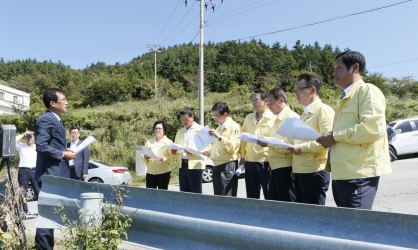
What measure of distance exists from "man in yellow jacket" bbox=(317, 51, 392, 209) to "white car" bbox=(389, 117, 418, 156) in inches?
540

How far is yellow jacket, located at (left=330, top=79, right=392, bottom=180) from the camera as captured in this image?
123 inches

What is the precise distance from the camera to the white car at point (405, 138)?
15.6 meters

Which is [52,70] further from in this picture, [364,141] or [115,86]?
[364,141]

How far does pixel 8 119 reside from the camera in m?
29.0

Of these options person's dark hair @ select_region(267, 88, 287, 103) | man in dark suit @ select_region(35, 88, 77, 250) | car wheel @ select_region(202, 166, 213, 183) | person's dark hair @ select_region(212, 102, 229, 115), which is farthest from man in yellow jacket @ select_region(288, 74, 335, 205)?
car wheel @ select_region(202, 166, 213, 183)

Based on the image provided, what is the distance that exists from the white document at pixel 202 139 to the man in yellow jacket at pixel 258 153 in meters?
0.58

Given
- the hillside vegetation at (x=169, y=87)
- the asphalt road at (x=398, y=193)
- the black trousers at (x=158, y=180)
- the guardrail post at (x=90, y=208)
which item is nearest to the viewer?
the guardrail post at (x=90, y=208)

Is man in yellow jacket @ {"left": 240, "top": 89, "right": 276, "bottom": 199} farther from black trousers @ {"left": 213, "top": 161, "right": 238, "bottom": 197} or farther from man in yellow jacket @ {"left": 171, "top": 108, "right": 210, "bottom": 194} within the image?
man in yellow jacket @ {"left": 171, "top": 108, "right": 210, "bottom": 194}

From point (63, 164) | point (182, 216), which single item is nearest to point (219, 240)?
point (182, 216)

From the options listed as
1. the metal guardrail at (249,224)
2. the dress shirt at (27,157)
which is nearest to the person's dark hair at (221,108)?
the metal guardrail at (249,224)

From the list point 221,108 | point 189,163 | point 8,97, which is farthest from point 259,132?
point 8,97

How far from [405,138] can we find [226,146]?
12.7 meters

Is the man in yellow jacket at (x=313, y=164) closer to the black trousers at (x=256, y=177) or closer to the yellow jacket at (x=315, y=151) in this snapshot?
the yellow jacket at (x=315, y=151)

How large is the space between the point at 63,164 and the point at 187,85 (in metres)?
54.9
